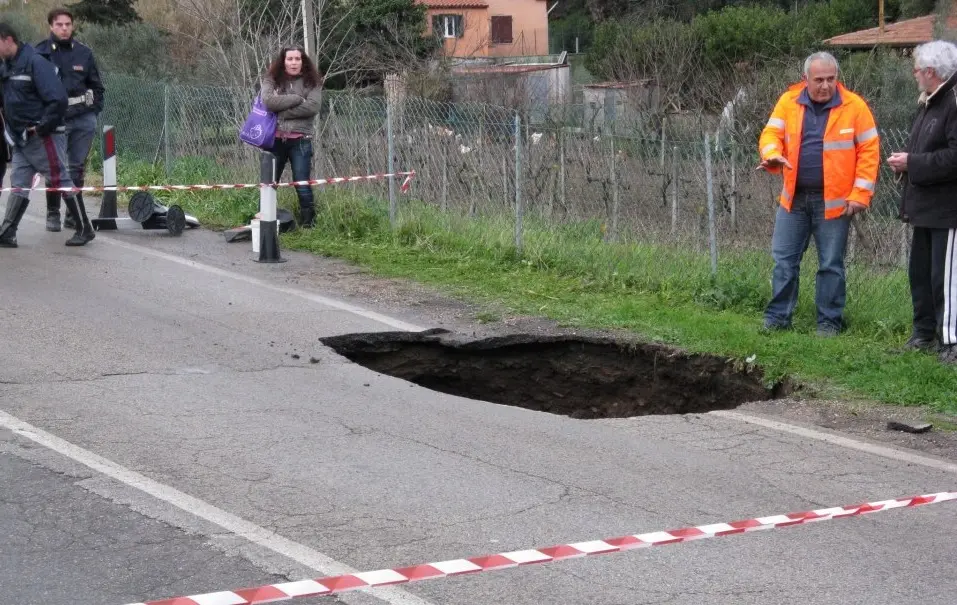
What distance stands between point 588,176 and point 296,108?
3093 mm

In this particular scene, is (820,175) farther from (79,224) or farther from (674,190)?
(79,224)

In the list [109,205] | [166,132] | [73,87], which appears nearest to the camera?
[73,87]

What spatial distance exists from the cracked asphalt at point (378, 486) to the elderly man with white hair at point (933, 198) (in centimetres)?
204

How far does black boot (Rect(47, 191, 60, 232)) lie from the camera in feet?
40.9

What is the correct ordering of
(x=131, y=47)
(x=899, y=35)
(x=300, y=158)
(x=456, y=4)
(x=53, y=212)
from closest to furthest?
(x=53, y=212), (x=300, y=158), (x=899, y=35), (x=131, y=47), (x=456, y=4)

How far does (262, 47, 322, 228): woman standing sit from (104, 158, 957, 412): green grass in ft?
1.26

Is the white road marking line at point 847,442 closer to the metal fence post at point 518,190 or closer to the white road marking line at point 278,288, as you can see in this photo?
the white road marking line at point 278,288

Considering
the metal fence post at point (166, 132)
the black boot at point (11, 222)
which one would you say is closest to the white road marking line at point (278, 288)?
the black boot at point (11, 222)

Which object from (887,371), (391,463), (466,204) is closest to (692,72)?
(466,204)

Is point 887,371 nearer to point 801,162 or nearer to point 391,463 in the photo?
point 801,162

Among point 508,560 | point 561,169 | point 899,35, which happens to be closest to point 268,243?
point 561,169

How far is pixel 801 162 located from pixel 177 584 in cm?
572

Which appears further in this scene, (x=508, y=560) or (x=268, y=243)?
(x=268, y=243)

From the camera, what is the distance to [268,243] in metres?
11.4
